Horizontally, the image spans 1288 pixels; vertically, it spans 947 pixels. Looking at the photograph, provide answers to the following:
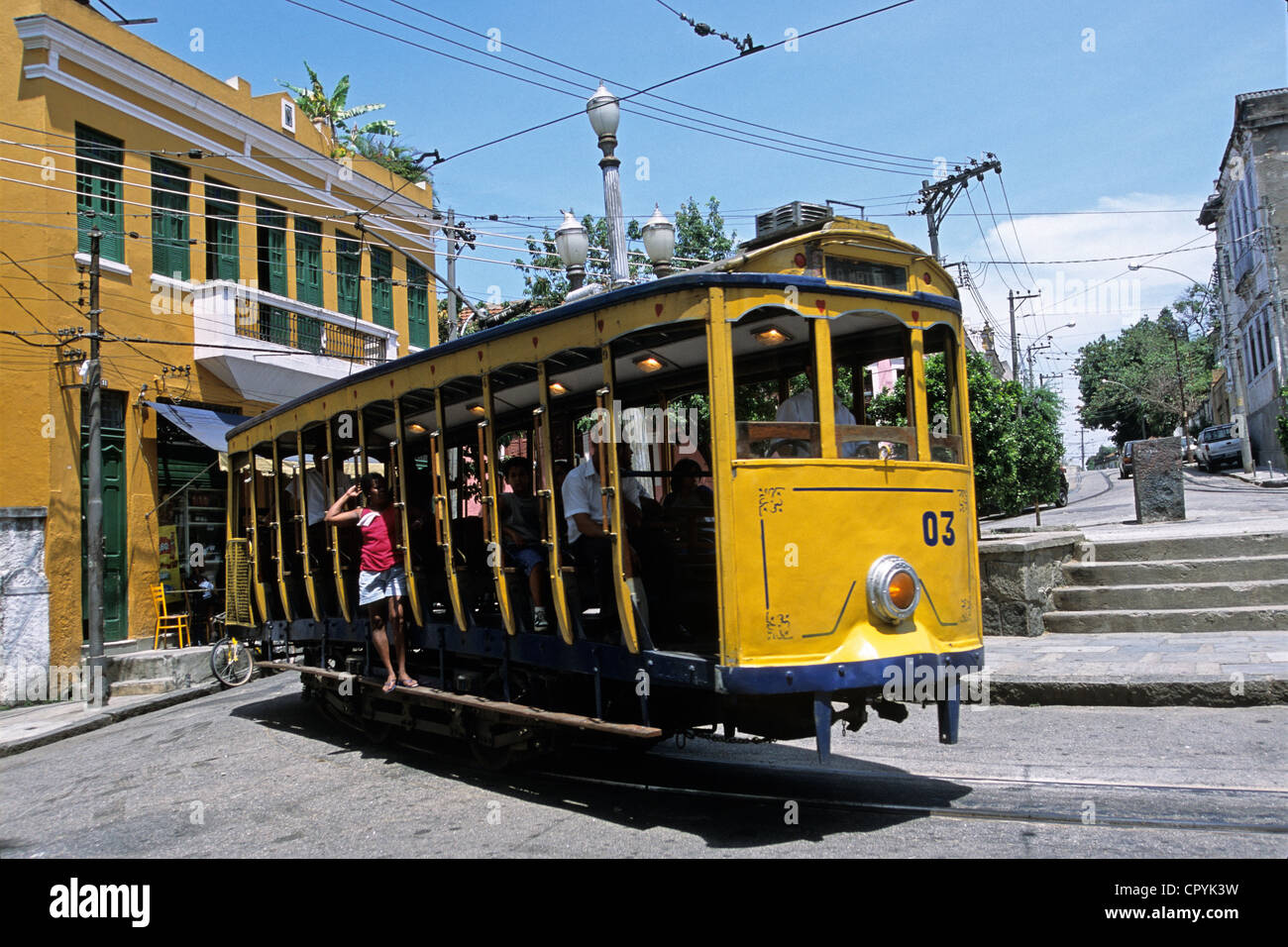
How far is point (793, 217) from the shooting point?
584 centimetres

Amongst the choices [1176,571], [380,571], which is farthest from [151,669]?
[1176,571]

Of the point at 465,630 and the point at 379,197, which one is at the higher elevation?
the point at 379,197

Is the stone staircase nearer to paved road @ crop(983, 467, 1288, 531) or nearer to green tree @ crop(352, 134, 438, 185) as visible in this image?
paved road @ crop(983, 467, 1288, 531)

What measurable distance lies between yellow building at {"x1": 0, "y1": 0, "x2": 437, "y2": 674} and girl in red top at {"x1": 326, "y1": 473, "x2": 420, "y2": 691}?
23.7 ft

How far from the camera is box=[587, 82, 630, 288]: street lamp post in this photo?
36.7ft

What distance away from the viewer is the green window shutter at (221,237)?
1811 centimetres

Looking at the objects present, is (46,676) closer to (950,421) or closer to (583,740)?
(583,740)

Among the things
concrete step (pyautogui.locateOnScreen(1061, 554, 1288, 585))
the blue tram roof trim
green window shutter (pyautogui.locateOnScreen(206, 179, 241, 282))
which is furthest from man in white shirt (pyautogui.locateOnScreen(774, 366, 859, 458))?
green window shutter (pyautogui.locateOnScreen(206, 179, 241, 282))

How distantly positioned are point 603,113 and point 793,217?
607 cm

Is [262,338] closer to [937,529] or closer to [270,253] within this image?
[270,253]

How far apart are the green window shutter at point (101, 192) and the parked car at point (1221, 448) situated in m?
37.3

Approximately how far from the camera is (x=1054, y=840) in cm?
500

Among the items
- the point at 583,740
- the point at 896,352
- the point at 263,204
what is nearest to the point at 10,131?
the point at 263,204
